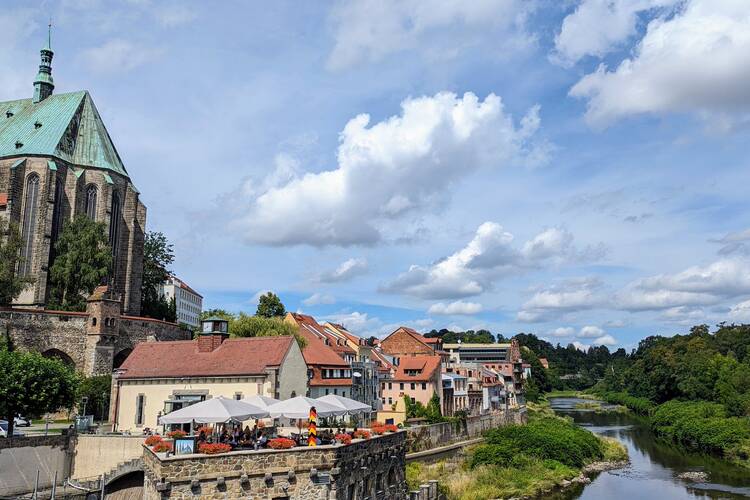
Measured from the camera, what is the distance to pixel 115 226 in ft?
247

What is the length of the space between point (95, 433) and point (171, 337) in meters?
27.1

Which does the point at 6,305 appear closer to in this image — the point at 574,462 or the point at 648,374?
the point at 574,462

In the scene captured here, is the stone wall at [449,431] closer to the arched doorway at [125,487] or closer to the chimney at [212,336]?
the chimney at [212,336]

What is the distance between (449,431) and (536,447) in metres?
9.76

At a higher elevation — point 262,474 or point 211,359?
point 211,359

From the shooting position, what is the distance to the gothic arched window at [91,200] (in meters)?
73.6

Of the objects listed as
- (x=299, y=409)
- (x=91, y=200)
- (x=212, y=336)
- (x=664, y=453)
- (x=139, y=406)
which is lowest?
(x=664, y=453)

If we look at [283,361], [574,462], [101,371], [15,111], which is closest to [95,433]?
[283,361]

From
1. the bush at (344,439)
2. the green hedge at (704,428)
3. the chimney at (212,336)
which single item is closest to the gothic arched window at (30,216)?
the chimney at (212,336)

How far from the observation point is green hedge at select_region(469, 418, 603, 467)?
55688mm

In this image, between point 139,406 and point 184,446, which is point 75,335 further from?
point 184,446

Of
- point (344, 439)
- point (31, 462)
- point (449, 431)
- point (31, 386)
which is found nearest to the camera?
point (344, 439)

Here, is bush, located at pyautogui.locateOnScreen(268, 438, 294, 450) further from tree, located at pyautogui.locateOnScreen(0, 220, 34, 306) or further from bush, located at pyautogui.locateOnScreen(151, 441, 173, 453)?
tree, located at pyautogui.locateOnScreen(0, 220, 34, 306)

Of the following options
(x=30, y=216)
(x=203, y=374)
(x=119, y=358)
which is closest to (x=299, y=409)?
(x=203, y=374)
